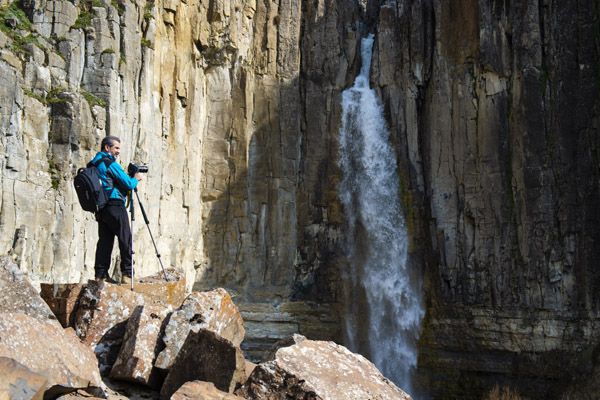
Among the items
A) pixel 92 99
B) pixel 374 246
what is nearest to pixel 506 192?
pixel 374 246

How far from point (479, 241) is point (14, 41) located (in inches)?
600

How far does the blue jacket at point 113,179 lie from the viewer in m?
8.52

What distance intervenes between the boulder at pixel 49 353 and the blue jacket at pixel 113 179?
8.84ft

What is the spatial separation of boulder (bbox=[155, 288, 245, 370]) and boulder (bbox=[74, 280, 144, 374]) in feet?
2.28

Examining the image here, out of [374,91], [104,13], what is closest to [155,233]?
[104,13]

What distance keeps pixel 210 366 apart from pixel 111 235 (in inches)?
120

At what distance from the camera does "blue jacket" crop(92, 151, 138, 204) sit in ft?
28.0

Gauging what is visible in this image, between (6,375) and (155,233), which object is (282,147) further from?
(6,375)

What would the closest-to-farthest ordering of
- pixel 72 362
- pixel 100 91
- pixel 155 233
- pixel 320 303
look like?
pixel 72 362 < pixel 100 91 < pixel 155 233 < pixel 320 303

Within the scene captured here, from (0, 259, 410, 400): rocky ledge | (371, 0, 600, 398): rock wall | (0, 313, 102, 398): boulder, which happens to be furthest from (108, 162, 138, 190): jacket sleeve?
(371, 0, 600, 398): rock wall

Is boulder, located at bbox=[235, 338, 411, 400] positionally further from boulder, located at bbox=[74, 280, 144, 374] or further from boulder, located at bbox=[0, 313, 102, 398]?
boulder, located at bbox=[74, 280, 144, 374]

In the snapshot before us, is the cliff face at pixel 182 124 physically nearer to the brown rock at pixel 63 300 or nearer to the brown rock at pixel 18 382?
the brown rock at pixel 63 300

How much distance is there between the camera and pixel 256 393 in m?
6.49

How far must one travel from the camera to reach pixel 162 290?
864cm
